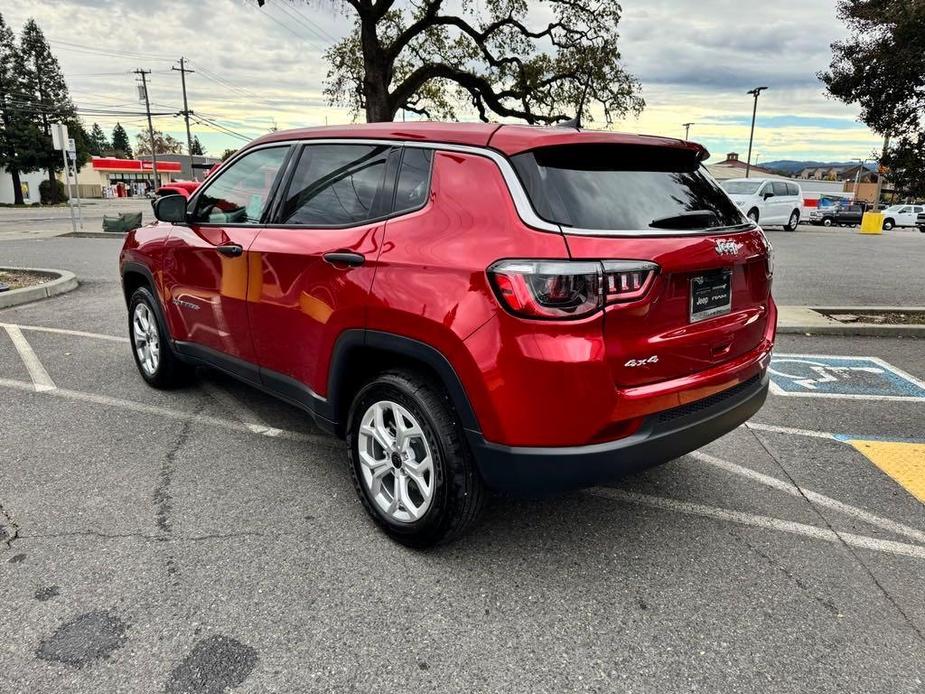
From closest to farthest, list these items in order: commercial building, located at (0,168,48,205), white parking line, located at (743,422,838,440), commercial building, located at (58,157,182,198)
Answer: white parking line, located at (743,422,838,440), commercial building, located at (0,168,48,205), commercial building, located at (58,157,182,198)

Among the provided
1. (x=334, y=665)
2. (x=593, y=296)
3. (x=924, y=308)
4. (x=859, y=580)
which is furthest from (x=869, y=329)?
(x=334, y=665)

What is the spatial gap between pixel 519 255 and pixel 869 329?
6.36 meters

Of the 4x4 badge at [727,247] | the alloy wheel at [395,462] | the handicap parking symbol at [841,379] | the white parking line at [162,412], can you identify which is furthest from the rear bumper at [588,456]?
the handicap parking symbol at [841,379]

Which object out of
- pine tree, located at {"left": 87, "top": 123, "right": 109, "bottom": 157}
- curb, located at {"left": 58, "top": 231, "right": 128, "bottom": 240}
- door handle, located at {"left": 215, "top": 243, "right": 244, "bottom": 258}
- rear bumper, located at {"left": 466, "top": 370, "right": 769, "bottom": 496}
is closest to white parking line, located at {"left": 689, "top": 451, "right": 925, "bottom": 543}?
rear bumper, located at {"left": 466, "top": 370, "right": 769, "bottom": 496}

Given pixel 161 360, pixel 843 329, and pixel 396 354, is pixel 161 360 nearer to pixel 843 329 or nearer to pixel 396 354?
pixel 396 354

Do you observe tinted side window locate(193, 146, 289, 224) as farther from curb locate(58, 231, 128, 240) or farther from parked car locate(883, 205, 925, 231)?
parked car locate(883, 205, 925, 231)

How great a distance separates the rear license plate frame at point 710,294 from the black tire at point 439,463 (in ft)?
3.45

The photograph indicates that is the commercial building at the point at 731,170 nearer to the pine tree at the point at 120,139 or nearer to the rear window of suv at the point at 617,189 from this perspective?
the rear window of suv at the point at 617,189

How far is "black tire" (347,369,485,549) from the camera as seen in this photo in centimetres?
264

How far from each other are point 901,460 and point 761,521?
1378mm

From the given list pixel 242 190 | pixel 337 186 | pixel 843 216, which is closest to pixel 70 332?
pixel 242 190

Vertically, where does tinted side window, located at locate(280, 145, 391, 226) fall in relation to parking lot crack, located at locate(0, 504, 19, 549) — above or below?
above

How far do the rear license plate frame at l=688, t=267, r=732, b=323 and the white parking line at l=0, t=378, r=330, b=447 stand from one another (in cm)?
237

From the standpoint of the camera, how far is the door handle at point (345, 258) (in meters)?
2.89
